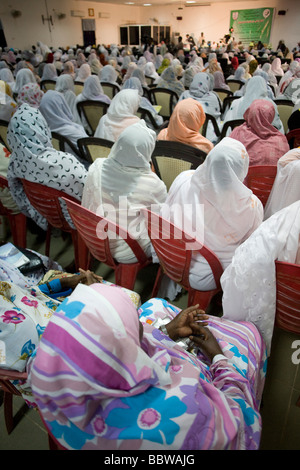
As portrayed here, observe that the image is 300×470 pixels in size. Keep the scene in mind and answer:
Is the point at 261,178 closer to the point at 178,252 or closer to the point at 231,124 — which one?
the point at 178,252

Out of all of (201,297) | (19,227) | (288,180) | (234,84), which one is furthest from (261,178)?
(234,84)

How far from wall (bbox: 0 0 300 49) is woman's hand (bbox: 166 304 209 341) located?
13665mm

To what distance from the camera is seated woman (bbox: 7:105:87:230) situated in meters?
1.71

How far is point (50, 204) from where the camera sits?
1.81m

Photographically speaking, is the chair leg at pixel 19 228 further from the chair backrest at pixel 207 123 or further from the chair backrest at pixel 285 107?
the chair backrest at pixel 285 107

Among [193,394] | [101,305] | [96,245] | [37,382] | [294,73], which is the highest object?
[294,73]

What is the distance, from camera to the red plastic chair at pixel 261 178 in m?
1.93

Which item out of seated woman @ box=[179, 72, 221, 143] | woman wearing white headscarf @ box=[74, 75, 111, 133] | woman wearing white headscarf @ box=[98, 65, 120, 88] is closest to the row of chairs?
woman wearing white headscarf @ box=[74, 75, 111, 133]

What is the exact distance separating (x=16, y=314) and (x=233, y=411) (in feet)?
2.13

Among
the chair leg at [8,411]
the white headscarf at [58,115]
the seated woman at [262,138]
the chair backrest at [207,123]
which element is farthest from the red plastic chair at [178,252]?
the chair backrest at [207,123]

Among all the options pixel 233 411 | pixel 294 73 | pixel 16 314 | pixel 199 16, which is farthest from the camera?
pixel 199 16

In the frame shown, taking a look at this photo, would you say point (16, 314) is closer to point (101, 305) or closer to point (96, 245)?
point (101, 305)

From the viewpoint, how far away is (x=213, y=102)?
13.0 feet
